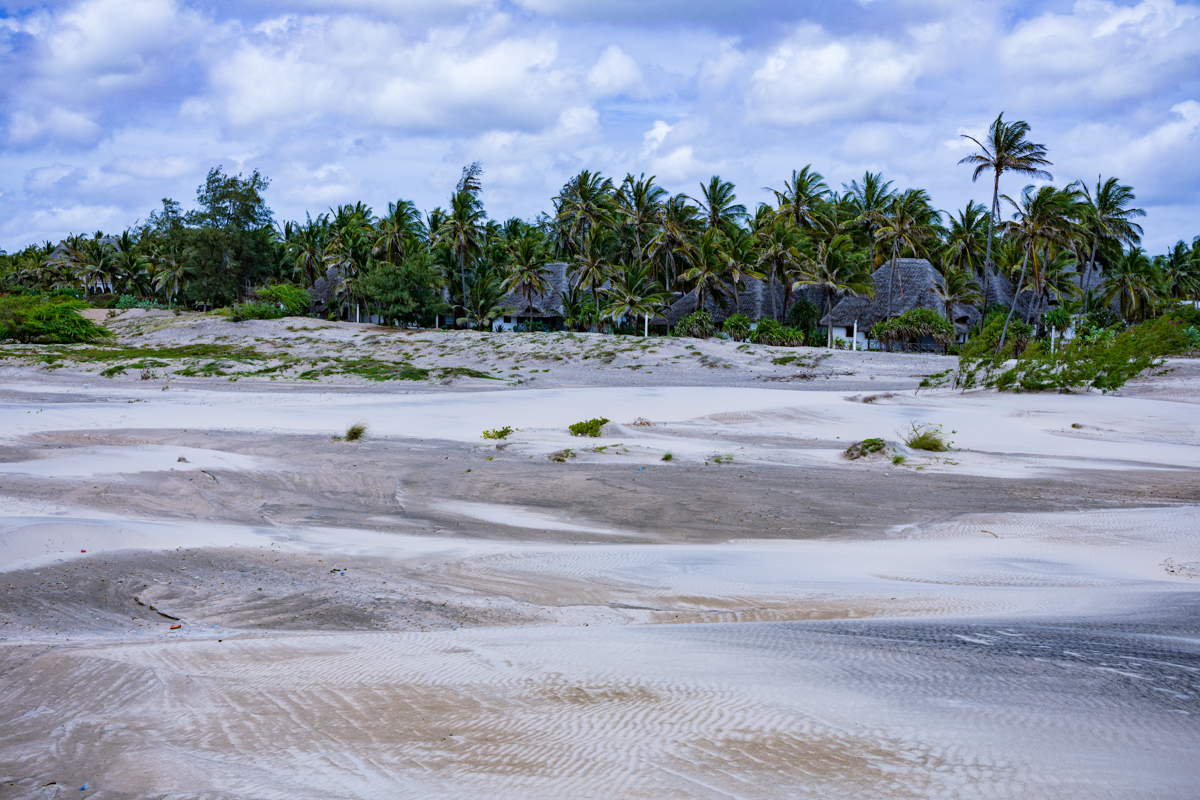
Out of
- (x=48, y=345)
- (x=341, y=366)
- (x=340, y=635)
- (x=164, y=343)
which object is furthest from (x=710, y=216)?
(x=340, y=635)

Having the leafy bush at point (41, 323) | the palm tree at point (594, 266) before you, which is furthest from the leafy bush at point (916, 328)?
the leafy bush at point (41, 323)

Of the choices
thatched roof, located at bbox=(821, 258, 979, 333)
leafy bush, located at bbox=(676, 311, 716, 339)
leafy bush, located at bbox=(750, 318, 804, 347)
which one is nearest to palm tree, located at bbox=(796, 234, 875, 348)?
thatched roof, located at bbox=(821, 258, 979, 333)

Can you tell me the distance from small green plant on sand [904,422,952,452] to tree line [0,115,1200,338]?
32.1 m

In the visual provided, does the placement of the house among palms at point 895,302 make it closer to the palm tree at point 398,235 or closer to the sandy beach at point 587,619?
the palm tree at point 398,235

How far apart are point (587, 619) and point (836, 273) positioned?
44158mm

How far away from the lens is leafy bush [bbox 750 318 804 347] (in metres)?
42.0

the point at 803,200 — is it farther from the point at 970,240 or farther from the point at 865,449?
the point at 865,449

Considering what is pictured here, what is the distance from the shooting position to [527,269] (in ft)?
170

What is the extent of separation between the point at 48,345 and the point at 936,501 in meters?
40.3

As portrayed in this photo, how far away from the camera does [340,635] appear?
382 centimetres

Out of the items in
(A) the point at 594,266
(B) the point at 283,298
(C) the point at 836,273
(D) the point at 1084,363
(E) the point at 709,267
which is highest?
(A) the point at 594,266

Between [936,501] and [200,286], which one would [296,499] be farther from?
[200,286]

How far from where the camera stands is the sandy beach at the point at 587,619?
2.33 metres

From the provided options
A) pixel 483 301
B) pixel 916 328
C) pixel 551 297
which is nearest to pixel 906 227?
pixel 916 328
